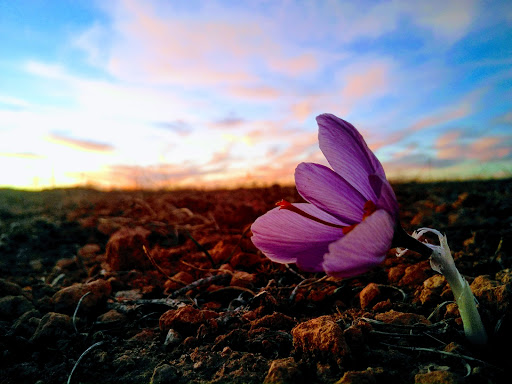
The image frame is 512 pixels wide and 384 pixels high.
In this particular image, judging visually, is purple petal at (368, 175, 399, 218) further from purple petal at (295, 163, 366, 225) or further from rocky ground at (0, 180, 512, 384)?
rocky ground at (0, 180, 512, 384)

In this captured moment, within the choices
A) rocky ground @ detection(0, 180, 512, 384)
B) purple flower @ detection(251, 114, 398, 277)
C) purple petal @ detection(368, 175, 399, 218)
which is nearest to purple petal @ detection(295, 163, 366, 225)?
purple flower @ detection(251, 114, 398, 277)

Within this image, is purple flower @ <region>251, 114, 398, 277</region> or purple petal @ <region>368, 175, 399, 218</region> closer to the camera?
purple petal @ <region>368, 175, 399, 218</region>

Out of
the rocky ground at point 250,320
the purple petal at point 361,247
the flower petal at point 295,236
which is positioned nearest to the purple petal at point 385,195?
the purple petal at point 361,247

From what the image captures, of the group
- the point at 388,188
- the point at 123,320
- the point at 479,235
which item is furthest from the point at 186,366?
the point at 479,235

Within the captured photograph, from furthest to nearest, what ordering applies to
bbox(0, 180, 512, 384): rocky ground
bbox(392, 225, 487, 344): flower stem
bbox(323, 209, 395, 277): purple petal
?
1. bbox(0, 180, 512, 384): rocky ground
2. bbox(392, 225, 487, 344): flower stem
3. bbox(323, 209, 395, 277): purple petal

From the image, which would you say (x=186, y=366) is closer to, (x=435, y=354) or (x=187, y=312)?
(x=187, y=312)

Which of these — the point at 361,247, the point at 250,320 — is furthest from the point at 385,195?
the point at 250,320

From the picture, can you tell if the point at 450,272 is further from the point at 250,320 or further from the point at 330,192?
the point at 250,320
